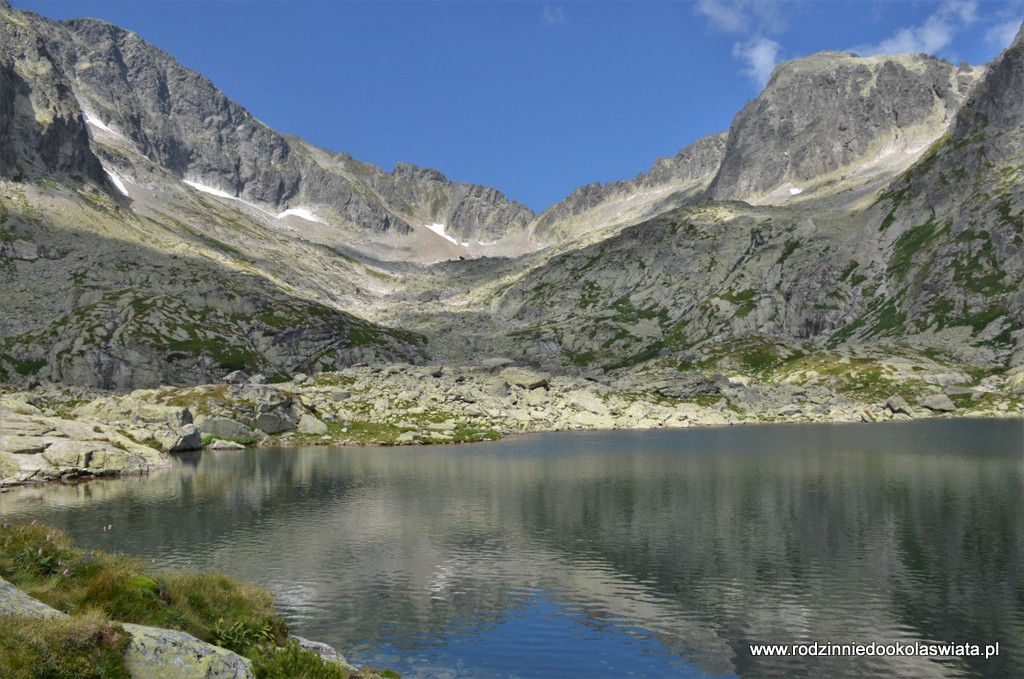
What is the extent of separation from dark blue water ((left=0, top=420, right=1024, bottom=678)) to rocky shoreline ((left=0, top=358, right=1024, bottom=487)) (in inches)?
513

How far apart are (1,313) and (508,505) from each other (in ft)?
577

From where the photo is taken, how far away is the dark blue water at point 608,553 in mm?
25562

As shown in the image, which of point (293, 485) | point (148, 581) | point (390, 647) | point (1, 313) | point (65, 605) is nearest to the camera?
point (65, 605)

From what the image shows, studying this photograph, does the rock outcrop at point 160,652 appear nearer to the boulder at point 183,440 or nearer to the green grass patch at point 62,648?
the green grass patch at point 62,648

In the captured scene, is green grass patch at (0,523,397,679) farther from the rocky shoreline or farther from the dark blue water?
the rocky shoreline

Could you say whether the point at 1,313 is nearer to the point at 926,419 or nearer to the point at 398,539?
the point at 398,539

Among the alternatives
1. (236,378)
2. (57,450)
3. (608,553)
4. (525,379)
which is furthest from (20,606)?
(236,378)

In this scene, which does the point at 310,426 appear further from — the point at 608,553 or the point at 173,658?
the point at 173,658

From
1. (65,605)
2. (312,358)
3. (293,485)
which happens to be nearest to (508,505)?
(293,485)

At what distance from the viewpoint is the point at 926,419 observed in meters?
149

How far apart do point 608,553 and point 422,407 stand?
310 ft

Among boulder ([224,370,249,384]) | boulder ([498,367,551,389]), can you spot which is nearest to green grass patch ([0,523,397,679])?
boulder ([498,367,551,389])

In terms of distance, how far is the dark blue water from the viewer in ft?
83.9

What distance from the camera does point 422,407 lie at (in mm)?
130625
